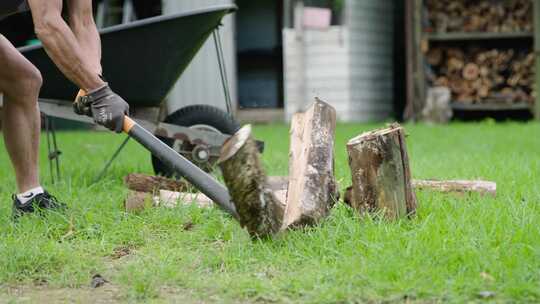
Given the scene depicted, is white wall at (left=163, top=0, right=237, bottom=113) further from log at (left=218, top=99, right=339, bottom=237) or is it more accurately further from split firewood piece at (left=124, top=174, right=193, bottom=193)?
log at (left=218, top=99, right=339, bottom=237)

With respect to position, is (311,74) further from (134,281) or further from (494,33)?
(134,281)

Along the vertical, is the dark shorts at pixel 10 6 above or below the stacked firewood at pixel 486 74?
above

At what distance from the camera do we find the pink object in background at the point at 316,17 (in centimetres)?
984

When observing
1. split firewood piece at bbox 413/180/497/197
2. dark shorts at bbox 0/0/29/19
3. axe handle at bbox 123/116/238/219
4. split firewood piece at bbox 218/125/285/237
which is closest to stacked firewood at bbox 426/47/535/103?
split firewood piece at bbox 413/180/497/197

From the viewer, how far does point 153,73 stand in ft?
14.2

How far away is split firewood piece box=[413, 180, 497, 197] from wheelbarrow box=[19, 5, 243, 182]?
126 cm

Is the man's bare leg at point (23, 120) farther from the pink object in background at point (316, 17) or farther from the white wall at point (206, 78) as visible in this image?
the pink object in background at point (316, 17)

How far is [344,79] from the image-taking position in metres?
10.0

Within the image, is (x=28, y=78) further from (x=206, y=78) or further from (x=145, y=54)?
(x=206, y=78)

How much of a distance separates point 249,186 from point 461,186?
1170 millimetres

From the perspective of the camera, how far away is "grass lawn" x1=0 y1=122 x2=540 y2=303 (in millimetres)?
2256

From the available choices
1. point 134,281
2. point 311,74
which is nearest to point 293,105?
point 311,74

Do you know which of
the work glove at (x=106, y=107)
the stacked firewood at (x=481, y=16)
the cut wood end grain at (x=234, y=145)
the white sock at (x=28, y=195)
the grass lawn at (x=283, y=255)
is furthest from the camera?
the stacked firewood at (x=481, y=16)

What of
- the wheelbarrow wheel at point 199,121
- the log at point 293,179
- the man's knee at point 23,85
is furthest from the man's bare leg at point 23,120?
the wheelbarrow wheel at point 199,121
